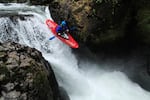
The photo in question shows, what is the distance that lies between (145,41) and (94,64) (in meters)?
1.76

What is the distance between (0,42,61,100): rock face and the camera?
190 inches


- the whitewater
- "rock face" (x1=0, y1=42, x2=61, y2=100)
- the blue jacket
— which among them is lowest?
the whitewater

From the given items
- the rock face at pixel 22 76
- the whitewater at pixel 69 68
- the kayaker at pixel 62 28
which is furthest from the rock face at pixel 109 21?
the rock face at pixel 22 76

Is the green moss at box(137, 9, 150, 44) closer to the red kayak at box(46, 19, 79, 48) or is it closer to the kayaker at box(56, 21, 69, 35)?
the red kayak at box(46, 19, 79, 48)

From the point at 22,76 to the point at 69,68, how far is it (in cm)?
370

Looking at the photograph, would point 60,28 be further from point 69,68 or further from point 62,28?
point 69,68

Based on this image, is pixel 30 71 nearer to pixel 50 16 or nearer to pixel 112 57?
pixel 112 57

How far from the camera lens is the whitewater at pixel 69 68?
25.9 ft

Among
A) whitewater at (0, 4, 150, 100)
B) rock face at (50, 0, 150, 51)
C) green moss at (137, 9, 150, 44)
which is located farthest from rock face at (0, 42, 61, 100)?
green moss at (137, 9, 150, 44)

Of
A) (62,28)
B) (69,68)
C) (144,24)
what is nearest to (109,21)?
(144,24)

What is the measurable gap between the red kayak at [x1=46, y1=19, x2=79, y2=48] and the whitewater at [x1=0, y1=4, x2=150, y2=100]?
0.34 metres

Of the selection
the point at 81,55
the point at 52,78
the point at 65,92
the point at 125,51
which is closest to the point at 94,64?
the point at 81,55

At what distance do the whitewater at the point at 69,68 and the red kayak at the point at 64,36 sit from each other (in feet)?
1.11

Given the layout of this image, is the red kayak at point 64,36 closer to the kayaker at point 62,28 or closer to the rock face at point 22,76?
the kayaker at point 62,28
